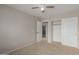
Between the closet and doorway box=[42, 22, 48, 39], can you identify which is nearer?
the closet

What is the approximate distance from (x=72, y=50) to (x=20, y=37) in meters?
2.31

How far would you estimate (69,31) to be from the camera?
184 inches

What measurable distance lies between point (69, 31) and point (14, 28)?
246 centimetres

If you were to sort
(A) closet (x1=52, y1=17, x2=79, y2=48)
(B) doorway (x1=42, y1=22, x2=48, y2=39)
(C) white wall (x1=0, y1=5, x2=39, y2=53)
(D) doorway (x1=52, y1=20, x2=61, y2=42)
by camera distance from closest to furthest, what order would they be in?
(C) white wall (x1=0, y1=5, x2=39, y2=53)
(A) closet (x1=52, y1=17, x2=79, y2=48)
(D) doorway (x1=52, y1=20, x2=61, y2=42)
(B) doorway (x1=42, y1=22, x2=48, y2=39)

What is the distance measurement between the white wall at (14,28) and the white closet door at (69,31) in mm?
1531

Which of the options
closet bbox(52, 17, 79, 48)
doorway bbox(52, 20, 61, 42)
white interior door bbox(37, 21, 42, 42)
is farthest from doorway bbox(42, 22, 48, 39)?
closet bbox(52, 17, 79, 48)

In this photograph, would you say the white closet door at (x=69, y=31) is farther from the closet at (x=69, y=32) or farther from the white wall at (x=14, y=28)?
the white wall at (x=14, y=28)

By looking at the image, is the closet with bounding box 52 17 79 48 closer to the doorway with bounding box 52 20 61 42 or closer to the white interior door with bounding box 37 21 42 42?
the doorway with bounding box 52 20 61 42

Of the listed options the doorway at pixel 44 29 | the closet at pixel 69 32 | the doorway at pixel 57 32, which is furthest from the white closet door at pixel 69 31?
the doorway at pixel 44 29

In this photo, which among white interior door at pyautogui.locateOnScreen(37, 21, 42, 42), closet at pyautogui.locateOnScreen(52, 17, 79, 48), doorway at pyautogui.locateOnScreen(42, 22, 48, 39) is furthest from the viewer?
doorway at pyautogui.locateOnScreen(42, 22, 48, 39)

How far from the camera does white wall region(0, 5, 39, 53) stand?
370 centimetres

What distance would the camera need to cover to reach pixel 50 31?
6281 millimetres

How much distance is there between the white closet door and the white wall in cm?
153
